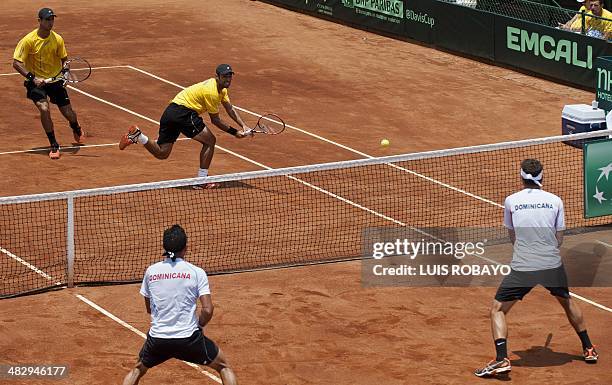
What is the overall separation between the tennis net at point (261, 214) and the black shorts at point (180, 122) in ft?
3.06

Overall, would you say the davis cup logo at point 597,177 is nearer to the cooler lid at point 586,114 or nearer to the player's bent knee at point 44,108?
the cooler lid at point 586,114

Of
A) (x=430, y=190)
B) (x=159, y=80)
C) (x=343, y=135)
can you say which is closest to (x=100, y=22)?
(x=159, y=80)

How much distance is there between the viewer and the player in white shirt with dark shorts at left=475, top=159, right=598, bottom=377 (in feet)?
42.5

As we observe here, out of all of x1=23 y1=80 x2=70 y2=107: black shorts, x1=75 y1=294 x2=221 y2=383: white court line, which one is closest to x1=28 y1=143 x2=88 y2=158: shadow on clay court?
x1=23 y1=80 x2=70 y2=107: black shorts

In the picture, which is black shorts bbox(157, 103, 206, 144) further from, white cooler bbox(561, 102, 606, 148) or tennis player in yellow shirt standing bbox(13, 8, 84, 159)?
white cooler bbox(561, 102, 606, 148)

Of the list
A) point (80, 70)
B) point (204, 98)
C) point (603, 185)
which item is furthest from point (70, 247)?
point (80, 70)

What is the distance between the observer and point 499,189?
20.5 meters

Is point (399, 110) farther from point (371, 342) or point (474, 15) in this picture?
point (371, 342)

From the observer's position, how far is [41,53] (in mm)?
21453

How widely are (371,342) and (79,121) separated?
38.4ft

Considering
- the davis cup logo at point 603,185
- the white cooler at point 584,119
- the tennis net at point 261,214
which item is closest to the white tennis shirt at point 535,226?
the tennis net at point 261,214

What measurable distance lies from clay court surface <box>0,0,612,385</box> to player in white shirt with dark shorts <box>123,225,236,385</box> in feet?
5.80

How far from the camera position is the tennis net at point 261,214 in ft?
54.6

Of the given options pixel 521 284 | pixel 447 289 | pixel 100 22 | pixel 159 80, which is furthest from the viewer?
pixel 100 22
